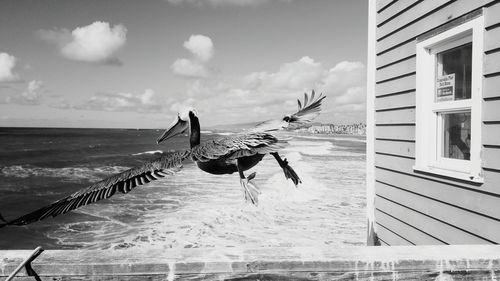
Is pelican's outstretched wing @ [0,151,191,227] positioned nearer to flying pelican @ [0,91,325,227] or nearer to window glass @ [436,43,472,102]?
flying pelican @ [0,91,325,227]

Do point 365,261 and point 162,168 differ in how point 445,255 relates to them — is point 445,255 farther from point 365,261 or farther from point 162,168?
point 162,168

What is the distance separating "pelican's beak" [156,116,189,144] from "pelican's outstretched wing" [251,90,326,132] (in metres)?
0.32

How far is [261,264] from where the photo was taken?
67.2 inches

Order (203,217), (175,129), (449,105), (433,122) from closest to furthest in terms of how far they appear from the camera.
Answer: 1. (175,129)
2. (449,105)
3. (433,122)
4. (203,217)

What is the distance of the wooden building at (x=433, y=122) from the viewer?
122 inches

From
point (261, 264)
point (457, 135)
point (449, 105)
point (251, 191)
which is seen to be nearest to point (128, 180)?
point (251, 191)

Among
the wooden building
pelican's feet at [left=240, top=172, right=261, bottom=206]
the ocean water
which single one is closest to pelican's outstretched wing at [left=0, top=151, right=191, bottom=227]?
pelican's feet at [left=240, top=172, right=261, bottom=206]

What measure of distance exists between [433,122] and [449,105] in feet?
1.01

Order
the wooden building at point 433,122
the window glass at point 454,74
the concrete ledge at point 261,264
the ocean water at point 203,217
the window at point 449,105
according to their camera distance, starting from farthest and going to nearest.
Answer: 1. the ocean water at point 203,217
2. the window glass at point 454,74
3. the window at point 449,105
4. the wooden building at point 433,122
5. the concrete ledge at point 261,264

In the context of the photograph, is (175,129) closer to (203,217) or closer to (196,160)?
(196,160)

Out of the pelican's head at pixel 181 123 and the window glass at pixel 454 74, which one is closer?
the pelican's head at pixel 181 123

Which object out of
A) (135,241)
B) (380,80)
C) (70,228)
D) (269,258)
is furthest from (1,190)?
(269,258)

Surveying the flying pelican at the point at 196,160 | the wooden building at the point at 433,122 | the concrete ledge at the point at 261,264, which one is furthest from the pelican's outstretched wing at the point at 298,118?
the wooden building at the point at 433,122

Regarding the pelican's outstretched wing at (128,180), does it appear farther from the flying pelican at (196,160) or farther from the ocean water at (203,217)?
the ocean water at (203,217)
